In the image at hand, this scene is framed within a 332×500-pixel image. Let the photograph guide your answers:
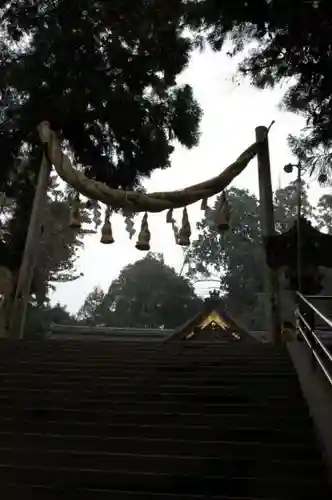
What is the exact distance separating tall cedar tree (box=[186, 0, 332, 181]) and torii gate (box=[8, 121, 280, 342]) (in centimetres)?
170

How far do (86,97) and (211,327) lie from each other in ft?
18.2

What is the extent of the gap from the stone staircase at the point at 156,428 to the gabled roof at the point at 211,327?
7740 mm

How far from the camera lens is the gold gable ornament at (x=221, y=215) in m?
8.42

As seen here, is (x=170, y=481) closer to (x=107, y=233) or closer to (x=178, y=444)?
(x=178, y=444)

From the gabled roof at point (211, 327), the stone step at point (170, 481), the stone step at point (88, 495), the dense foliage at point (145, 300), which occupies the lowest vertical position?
the stone step at point (88, 495)

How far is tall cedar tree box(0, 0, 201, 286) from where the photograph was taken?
33.7 feet

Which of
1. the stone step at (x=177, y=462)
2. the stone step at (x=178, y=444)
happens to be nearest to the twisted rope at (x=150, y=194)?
the stone step at (x=178, y=444)

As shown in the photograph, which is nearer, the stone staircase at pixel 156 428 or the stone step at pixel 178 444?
the stone staircase at pixel 156 428

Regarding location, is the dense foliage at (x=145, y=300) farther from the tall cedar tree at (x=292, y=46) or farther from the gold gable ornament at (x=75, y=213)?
the tall cedar tree at (x=292, y=46)

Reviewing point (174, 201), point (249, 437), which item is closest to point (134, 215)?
point (174, 201)

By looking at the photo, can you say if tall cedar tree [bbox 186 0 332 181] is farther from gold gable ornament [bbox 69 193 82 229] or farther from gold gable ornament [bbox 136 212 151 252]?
gold gable ornament [bbox 69 193 82 229]

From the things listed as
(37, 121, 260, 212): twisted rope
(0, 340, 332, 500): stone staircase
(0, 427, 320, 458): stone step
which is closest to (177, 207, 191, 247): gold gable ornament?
(37, 121, 260, 212): twisted rope

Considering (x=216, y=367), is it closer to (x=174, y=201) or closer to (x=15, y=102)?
(x=174, y=201)

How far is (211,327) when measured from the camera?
1402 centimetres
